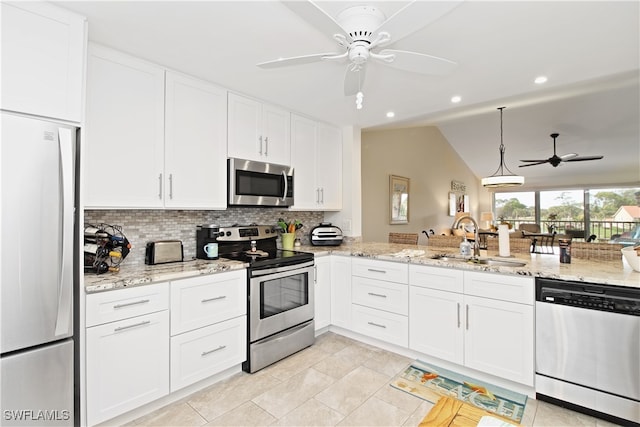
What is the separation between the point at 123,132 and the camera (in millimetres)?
2117

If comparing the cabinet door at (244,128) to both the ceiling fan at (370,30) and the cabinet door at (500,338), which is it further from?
the cabinet door at (500,338)

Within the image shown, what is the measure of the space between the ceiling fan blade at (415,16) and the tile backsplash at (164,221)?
210 cm

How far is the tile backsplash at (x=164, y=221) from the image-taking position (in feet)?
7.70

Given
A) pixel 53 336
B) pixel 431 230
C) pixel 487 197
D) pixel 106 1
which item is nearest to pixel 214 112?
pixel 106 1

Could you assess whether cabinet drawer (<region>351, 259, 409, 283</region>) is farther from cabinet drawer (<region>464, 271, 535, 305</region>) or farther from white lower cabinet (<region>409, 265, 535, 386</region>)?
cabinet drawer (<region>464, 271, 535, 305</region>)

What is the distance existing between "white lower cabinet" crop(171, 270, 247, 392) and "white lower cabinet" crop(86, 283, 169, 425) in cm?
8

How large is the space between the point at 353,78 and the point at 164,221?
1.86 m

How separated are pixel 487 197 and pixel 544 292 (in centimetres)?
1015

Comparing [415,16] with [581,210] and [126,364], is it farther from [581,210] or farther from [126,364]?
[581,210]

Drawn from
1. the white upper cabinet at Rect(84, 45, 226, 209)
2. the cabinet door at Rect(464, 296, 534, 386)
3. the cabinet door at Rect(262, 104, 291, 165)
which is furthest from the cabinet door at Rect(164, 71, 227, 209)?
the cabinet door at Rect(464, 296, 534, 386)

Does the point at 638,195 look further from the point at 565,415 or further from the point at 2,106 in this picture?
the point at 2,106

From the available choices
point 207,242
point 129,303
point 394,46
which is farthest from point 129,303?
point 394,46

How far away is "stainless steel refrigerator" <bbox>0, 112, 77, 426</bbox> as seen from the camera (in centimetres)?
146

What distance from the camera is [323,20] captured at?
4.60 feet
